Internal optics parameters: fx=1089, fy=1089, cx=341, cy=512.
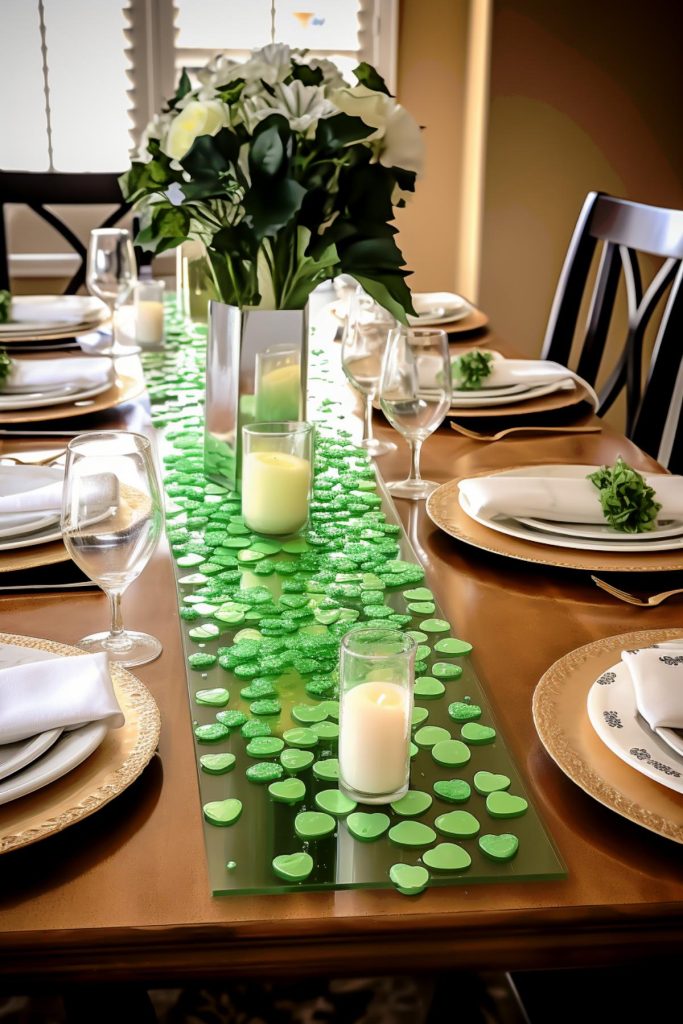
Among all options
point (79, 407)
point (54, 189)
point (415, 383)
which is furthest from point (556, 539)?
point (54, 189)

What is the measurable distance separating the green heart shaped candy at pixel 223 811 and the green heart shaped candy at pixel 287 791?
0.02 m

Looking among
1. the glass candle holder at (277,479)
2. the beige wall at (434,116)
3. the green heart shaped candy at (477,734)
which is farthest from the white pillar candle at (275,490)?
the beige wall at (434,116)

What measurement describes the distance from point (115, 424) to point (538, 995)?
971 mm

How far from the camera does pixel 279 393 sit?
1241 mm

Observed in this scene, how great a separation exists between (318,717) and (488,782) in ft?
0.44

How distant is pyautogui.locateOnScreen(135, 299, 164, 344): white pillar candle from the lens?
2.12 meters

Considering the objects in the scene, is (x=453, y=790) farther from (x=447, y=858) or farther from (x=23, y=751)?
(x=23, y=751)

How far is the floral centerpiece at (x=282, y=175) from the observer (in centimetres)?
112

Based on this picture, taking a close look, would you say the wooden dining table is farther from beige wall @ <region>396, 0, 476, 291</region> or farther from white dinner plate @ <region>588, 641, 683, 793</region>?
beige wall @ <region>396, 0, 476, 291</region>

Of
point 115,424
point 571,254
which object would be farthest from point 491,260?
point 115,424

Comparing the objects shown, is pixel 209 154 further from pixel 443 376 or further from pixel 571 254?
pixel 571 254

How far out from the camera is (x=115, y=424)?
5.21ft

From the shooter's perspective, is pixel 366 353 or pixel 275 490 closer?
pixel 275 490

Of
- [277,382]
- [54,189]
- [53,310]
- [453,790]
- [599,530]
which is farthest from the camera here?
[54,189]
